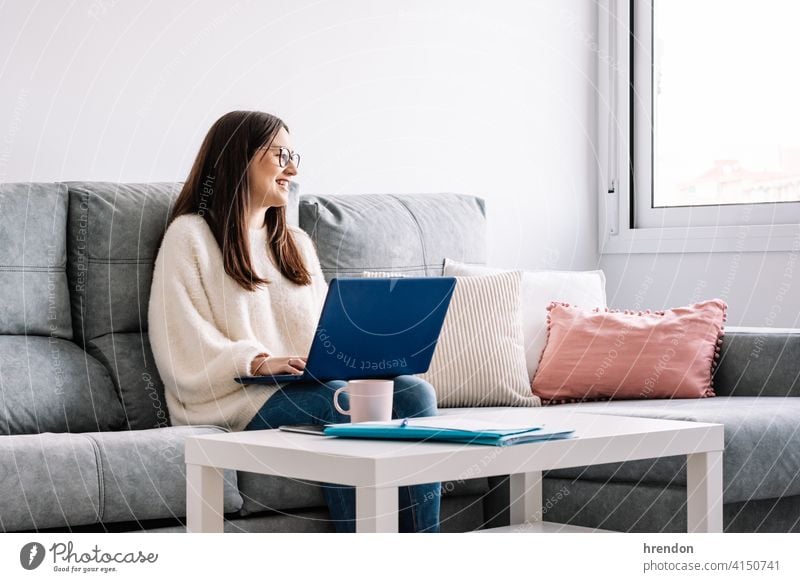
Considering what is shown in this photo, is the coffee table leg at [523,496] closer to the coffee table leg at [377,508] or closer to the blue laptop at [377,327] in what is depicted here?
the blue laptop at [377,327]

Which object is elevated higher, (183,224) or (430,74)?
(430,74)

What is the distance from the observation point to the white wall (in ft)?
8.92

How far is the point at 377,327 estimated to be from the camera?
1.81 m

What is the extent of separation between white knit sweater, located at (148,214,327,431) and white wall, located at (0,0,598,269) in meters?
0.55

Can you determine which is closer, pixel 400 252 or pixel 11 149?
pixel 11 149

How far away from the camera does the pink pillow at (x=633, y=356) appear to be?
2.72 metres

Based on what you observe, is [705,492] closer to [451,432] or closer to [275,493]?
[451,432]

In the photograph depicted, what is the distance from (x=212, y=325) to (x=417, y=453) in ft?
3.16

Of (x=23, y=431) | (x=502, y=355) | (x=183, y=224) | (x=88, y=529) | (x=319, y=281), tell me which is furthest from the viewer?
(x=502, y=355)

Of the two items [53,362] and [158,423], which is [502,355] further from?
[53,362]

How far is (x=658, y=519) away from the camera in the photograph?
227 centimetres

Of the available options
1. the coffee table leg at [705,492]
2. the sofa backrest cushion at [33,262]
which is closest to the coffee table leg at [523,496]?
the coffee table leg at [705,492]
